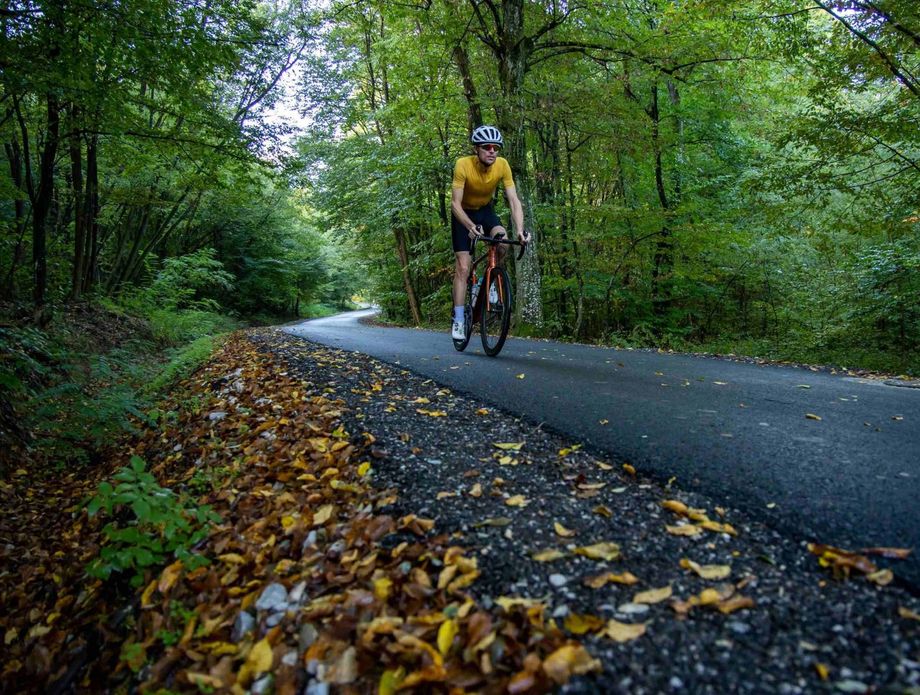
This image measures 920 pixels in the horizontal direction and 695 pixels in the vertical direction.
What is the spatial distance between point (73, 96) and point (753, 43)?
9.95 metres

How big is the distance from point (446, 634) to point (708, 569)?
31.4 inches

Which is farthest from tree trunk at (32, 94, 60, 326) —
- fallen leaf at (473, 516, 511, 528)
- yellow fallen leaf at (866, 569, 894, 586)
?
yellow fallen leaf at (866, 569, 894, 586)

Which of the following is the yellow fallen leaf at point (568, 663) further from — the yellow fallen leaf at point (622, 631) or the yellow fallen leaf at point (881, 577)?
the yellow fallen leaf at point (881, 577)

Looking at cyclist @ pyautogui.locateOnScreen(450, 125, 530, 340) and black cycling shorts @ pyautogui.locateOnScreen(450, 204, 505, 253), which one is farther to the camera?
black cycling shorts @ pyautogui.locateOnScreen(450, 204, 505, 253)

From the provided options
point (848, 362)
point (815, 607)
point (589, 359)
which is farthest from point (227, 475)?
point (848, 362)

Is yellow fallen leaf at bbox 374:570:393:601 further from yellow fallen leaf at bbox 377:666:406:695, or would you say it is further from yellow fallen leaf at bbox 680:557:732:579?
yellow fallen leaf at bbox 680:557:732:579

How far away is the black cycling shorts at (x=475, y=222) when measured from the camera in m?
5.48

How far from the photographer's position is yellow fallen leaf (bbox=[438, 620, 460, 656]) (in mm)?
1391

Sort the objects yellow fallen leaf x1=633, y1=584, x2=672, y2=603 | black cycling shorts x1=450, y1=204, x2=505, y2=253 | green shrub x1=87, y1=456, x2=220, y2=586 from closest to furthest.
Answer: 1. yellow fallen leaf x1=633, y1=584, x2=672, y2=603
2. green shrub x1=87, y1=456, x2=220, y2=586
3. black cycling shorts x1=450, y1=204, x2=505, y2=253

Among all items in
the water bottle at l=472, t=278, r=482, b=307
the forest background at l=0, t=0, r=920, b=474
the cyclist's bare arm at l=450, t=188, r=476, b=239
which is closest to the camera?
the cyclist's bare arm at l=450, t=188, r=476, b=239

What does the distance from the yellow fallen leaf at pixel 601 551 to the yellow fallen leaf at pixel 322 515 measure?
3.60ft

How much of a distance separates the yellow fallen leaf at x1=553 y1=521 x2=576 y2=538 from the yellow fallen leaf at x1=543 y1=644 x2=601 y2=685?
0.52 meters

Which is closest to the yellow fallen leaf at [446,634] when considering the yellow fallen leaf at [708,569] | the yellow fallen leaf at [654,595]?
the yellow fallen leaf at [654,595]

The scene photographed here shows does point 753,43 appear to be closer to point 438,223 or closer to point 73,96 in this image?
point 73,96
